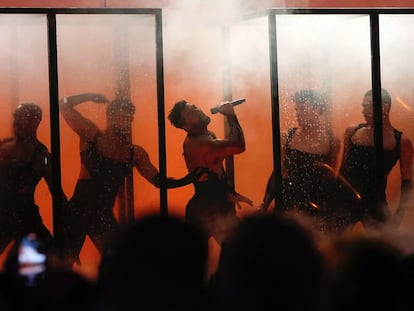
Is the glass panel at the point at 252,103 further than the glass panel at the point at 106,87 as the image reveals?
Yes

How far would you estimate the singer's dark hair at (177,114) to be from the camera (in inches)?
188

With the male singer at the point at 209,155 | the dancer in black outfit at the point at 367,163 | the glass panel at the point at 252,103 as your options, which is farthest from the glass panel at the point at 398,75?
the male singer at the point at 209,155

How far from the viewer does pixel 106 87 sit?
462 centimetres

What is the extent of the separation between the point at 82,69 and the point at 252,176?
4.15 feet

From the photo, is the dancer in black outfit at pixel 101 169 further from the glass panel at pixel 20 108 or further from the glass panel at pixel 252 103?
the glass panel at pixel 252 103

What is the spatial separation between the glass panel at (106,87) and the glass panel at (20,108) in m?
0.12

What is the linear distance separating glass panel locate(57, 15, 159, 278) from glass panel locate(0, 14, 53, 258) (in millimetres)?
123

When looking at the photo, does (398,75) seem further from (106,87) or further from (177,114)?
(106,87)

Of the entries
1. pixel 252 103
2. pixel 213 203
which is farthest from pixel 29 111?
pixel 252 103

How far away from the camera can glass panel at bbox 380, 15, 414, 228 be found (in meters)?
4.96

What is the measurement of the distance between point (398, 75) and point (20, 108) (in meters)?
2.43

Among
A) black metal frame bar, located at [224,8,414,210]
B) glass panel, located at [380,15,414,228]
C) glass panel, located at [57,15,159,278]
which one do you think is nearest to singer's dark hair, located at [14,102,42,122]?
glass panel, located at [57,15,159,278]

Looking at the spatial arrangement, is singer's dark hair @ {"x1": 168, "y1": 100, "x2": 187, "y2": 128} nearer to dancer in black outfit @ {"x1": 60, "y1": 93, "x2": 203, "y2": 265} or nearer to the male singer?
the male singer

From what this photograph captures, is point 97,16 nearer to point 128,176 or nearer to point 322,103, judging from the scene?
point 128,176
